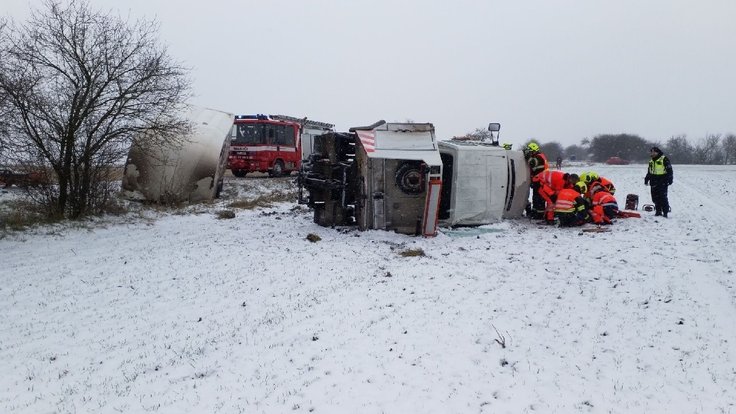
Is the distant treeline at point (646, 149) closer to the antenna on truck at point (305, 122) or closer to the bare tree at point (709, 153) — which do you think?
the bare tree at point (709, 153)

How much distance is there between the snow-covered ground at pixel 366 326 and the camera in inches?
136

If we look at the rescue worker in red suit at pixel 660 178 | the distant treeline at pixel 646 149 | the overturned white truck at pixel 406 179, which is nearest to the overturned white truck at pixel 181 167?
the overturned white truck at pixel 406 179

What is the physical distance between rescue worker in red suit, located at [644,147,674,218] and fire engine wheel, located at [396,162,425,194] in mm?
5509

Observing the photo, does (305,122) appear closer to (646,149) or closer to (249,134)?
(249,134)

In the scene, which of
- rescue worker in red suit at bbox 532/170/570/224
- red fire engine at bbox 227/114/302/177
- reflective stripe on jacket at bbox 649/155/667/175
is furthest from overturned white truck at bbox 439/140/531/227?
red fire engine at bbox 227/114/302/177

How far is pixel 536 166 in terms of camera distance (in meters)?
10.7

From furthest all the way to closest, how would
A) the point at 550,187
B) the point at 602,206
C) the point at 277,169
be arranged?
the point at 277,169 → the point at 550,187 → the point at 602,206

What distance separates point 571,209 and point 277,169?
469 inches

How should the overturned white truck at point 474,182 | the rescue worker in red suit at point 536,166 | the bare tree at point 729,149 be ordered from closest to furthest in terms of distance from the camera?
1. the overturned white truck at point 474,182
2. the rescue worker in red suit at point 536,166
3. the bare tree at point 729,149


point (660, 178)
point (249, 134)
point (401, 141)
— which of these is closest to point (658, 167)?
point (660, 178)

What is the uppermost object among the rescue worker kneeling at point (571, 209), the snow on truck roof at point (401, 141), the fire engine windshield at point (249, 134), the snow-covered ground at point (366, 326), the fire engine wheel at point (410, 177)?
the fire engine windshield at point (249, 134)

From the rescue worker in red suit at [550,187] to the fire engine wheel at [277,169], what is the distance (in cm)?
1106

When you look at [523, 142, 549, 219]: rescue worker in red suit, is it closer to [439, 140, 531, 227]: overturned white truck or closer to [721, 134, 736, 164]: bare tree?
[439, 140, 531, 227]: overturned white truck

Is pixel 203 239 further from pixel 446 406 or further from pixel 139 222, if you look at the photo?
pixel 446 406
